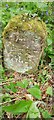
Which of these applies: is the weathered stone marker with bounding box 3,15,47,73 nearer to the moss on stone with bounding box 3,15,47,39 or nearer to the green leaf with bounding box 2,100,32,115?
the moss on stone with bounding box 3,15,47,39

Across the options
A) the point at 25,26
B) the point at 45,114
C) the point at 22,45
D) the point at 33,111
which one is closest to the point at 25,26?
the point at 25,26

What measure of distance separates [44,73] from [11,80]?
0.40 metres

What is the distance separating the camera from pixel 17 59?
305 centimetres

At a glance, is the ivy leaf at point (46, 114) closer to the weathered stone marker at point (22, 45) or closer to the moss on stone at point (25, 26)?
the weathered stone marker at point (22, 45)

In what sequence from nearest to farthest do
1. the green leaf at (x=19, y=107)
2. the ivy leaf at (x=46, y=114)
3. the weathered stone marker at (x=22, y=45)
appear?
the green leaf at (x=19, y=107), the ivy leaf at (x=46, y=114), the weathered stone marker at (x=22, y=45)

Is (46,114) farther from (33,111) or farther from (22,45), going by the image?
(22,45)

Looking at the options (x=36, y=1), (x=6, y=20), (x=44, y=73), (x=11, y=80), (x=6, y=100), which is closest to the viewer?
(x=6, y=100)

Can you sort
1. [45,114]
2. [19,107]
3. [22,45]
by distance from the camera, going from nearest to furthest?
[19,107], [45,114], [22,45]

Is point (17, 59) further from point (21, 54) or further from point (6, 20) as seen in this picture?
point (6, 20)

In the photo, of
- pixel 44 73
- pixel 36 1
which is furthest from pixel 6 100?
pixel 36 1

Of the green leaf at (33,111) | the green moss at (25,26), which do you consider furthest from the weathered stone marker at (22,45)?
the green leaf at (33,111)

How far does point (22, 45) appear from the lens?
3.01 meters

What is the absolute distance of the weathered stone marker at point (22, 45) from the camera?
3.01 m

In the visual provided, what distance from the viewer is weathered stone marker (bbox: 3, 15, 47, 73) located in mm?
3010
